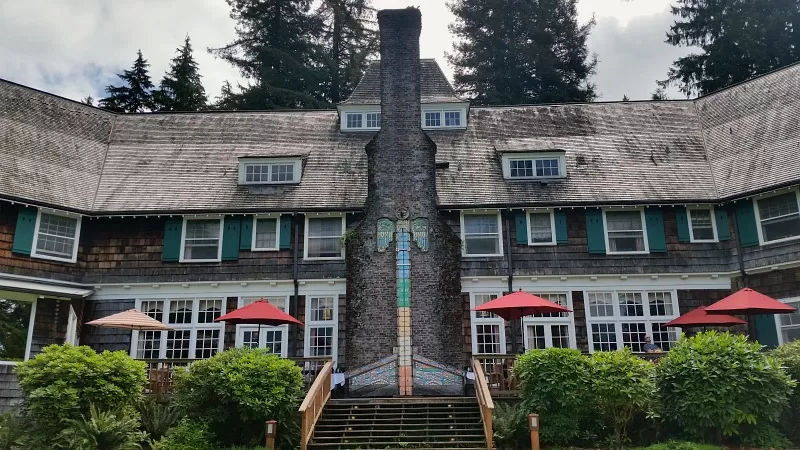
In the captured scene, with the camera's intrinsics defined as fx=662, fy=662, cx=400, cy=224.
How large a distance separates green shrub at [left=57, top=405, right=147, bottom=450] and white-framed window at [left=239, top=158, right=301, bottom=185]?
402 inches

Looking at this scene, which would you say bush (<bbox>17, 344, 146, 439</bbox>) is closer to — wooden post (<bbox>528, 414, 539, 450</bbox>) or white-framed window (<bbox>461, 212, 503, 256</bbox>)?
wooden post (<bbox>528, 414, 539, 450</bbox>)

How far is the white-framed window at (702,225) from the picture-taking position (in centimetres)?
2025

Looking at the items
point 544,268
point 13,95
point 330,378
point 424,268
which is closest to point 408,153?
point 424,268

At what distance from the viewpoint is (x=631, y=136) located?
23.7m

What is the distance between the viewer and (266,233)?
20.8m

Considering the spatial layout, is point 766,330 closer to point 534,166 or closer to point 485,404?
point 534,166

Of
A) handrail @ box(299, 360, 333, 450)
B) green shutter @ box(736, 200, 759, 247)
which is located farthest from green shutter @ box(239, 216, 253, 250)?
green shutter @ box(736, 200, 759, 247)

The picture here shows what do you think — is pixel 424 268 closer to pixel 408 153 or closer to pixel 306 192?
pixel 408 153

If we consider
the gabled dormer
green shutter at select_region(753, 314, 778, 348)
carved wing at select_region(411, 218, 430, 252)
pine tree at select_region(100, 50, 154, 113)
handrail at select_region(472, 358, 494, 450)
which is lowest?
handrail at select_region(472, 358, 494, 450)

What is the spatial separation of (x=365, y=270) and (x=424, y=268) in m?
→ 1.67

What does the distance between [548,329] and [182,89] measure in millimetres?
32066

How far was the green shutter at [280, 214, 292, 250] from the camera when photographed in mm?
20453

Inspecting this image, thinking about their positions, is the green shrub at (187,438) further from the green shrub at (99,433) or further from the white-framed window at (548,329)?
the white-framed window at (548,329)

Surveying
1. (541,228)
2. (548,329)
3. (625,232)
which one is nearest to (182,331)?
(548,329)
